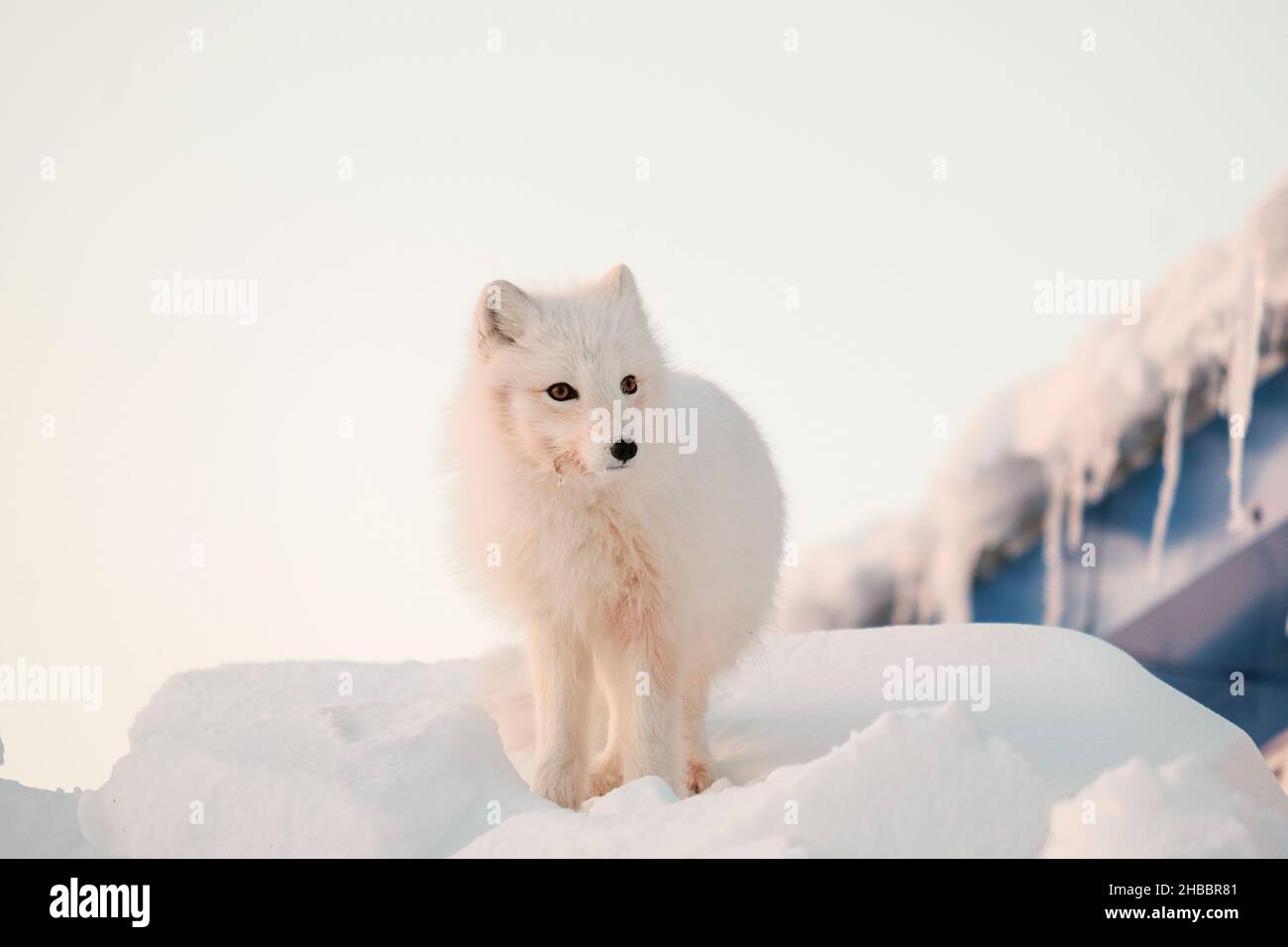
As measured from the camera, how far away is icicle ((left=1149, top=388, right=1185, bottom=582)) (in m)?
8.55

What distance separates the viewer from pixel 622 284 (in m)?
4.58

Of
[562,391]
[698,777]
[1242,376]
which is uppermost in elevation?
[1242,376]

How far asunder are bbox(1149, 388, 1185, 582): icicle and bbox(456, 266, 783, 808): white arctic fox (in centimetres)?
481

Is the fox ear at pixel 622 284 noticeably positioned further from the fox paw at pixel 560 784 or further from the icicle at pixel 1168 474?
the icicle at pixel 1168 474

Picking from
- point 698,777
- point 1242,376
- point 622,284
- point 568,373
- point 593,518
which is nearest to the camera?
point 568,373

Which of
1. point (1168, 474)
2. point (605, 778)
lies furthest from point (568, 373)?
point (1168, 474)

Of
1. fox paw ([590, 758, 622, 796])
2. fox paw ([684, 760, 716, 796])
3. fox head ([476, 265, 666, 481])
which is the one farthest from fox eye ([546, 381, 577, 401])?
fox paw ([684, 760, 716, 796])

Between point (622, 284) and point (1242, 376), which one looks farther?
point (1242, 376)

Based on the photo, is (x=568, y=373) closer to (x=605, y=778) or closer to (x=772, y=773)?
(x=772, y=773)

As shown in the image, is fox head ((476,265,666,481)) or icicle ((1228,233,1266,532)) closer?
fox head ((476,265,666,481))

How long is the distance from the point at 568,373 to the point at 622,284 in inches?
24.0

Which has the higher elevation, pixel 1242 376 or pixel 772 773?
pixel 1242 376

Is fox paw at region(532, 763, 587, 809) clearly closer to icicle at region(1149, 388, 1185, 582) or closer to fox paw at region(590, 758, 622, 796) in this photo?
fox paw at region(590, 758, 622, 796)
